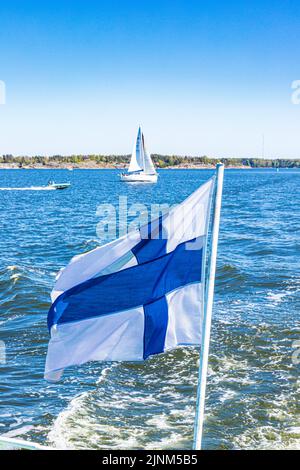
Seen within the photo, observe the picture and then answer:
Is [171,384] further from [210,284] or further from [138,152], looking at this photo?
[138,152]

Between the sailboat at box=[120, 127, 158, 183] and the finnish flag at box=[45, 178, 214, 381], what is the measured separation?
109696mm

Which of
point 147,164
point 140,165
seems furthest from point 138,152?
point 147,164

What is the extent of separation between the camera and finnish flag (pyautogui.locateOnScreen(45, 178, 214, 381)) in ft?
22.3

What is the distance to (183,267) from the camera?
279 inches

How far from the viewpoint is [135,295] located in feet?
22.9

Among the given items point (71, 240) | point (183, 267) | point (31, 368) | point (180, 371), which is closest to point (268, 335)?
point (180, 371)

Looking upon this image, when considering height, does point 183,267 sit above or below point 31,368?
above

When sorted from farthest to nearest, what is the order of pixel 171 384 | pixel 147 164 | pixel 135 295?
1. pixel 147 164
2. pixel 171 384
3. pixel 135 295

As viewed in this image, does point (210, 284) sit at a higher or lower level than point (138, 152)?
lower

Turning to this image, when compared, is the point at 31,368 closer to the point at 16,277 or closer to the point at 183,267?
the point at 183,267

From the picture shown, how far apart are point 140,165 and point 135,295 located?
113233 mm

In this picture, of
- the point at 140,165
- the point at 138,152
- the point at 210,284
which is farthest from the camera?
the point at 140,165
